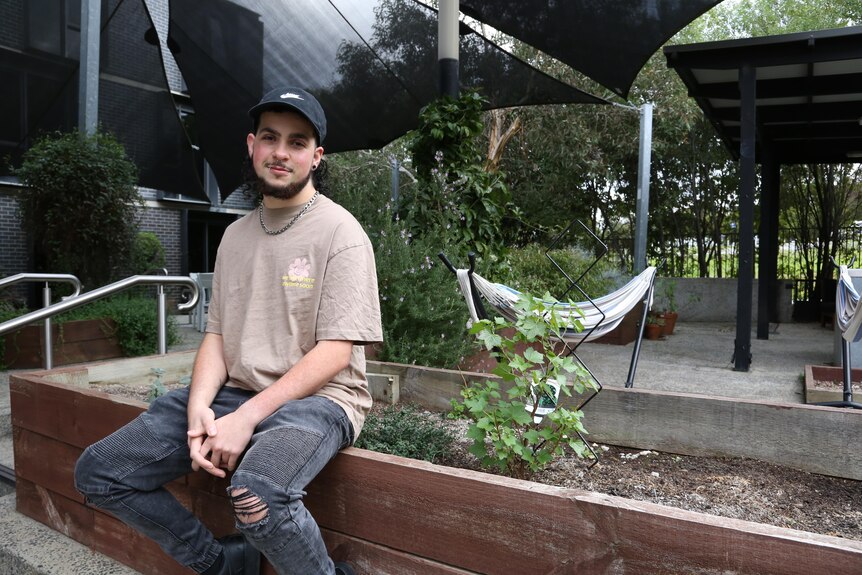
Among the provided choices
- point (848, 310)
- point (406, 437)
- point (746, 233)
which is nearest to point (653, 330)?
point (746, 233)

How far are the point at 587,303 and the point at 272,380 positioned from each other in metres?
2.13

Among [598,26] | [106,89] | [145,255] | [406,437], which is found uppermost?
[598,26]

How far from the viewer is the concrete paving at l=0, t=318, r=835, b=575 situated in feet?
7.71

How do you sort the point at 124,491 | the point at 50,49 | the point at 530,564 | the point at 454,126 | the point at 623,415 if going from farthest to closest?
the point at 50,49, the point at 454,126, the point at 623,415, the point at 124,491, the point at 530,564

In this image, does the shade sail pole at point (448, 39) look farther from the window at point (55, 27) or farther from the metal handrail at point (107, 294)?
the window at point (55, 27)

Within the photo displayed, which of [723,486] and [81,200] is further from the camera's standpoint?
[81,200]

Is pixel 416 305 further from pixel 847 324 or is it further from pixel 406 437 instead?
pixel 847 324

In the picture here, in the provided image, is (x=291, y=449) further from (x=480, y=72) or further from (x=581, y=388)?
(x=480, y=72)

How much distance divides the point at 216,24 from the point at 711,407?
6.48m

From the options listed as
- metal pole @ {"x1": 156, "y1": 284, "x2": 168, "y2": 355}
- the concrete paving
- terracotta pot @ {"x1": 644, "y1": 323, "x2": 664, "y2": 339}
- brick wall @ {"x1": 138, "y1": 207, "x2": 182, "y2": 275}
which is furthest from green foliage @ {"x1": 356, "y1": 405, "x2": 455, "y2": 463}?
brick wall @ {"x1": 138, "y1": 207, "x2": 182, "y2": 275}

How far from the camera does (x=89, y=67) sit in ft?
21.9

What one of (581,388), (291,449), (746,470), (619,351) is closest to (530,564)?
(291,449)

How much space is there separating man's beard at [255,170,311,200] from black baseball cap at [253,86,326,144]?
0.15 meters

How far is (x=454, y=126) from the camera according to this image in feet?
15.4
